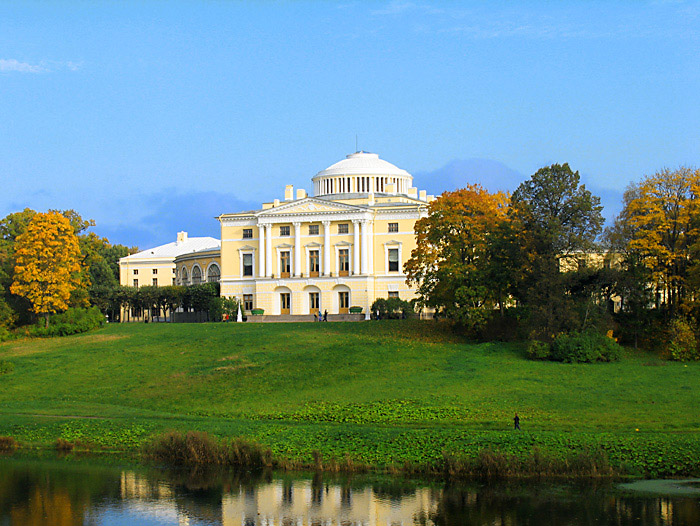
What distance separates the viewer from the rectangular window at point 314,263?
76.2 meters

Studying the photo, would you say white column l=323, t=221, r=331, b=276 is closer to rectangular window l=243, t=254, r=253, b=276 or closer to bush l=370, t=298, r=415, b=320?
rectangular window l=243, t=254, r=253, b=276

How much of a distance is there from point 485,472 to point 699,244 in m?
24.4

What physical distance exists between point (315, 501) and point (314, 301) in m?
50.3

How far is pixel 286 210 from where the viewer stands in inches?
3031

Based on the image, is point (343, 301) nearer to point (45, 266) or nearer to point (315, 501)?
point (45, 266)

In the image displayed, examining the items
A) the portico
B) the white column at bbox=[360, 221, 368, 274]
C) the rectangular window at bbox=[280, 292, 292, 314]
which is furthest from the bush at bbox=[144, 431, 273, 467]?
the rectangular window at bbox=[280, 292, 292, 314]

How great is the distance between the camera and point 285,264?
7744 centimetres

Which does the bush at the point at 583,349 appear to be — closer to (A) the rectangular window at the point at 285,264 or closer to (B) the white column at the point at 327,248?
(B) the white column at the point at 327,248

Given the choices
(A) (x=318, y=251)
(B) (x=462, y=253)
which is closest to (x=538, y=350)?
(B) (x=462, y=253)

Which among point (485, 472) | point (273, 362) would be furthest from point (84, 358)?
point (485, 472)

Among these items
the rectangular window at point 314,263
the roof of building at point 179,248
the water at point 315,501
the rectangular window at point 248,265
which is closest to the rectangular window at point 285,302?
the rectangular window at point 314,263

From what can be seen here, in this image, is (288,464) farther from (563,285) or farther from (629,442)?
(563,285)

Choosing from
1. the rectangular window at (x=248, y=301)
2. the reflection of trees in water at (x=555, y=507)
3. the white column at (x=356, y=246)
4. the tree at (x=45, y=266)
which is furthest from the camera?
the rectangular window at (x=248, y=301)

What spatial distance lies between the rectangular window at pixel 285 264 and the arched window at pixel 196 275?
1509 centimetres
